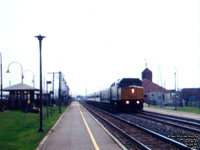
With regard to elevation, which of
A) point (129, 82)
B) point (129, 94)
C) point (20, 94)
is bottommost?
point (129, 94)

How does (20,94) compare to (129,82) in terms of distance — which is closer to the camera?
(129,82)

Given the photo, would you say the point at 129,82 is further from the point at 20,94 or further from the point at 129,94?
the point at 20,94

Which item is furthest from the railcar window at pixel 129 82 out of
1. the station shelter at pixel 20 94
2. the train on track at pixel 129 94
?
the station shelter at pixel 20 94

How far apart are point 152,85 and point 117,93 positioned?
68.2 meters

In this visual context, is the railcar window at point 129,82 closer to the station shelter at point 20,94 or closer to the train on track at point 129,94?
the train on track at point 129,94

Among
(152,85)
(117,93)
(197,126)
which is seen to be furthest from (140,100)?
(152,85)

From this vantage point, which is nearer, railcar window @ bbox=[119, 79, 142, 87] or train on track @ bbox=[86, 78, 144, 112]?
train on track @ bbox=[86, 78, 144, 112]

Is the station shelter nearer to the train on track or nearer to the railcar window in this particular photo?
the train on track

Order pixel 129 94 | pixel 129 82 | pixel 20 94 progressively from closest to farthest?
pixel 129 94 → pixel 129 82 → pixel 20 94

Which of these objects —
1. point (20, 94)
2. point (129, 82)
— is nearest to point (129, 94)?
point (129, 82)

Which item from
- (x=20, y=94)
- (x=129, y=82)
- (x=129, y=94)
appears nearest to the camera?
(x=129, y=94)

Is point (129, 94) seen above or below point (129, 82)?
below

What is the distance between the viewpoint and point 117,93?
131ft

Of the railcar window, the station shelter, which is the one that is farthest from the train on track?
the station shelter
